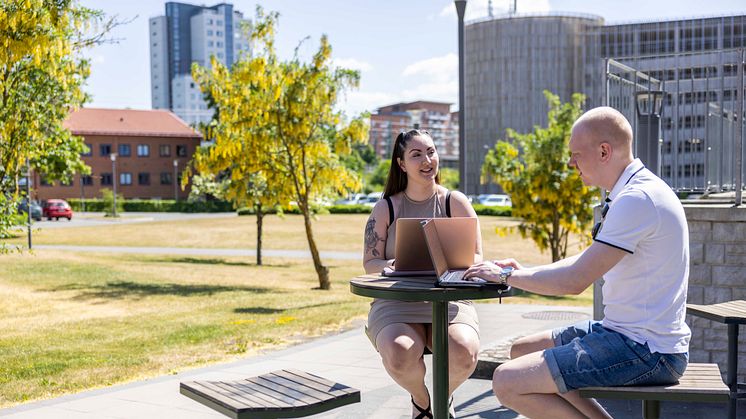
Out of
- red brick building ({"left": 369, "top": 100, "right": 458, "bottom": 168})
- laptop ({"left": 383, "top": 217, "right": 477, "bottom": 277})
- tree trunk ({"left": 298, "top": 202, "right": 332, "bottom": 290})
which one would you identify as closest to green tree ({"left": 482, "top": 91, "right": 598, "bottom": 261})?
tree trunk ({"left": 298, "top": 202, "right": 332, "bottom": 290})

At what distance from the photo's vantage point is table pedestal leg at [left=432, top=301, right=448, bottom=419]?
12.8 ft

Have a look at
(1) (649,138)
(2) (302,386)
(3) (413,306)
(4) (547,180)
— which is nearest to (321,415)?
(3) (413,306)

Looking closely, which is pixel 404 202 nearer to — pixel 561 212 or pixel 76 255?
pixel 561 212

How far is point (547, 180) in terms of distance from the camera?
18422mm

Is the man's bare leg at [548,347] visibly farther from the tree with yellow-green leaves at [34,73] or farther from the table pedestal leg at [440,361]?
the tree with yellow-green leaves at [34,73]

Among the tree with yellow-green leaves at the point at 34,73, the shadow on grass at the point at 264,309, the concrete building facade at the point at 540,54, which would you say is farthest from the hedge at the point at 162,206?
the shadow on grass at the point at 264,309

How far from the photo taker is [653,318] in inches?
121

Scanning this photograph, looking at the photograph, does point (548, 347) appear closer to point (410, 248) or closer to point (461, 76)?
point (410, 248)

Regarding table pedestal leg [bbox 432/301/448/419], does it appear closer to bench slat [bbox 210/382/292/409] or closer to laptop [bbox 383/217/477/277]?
laptop [bbox 383/217/477/277]

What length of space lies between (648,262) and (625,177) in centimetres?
36

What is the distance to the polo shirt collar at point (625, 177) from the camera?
316 centimetres

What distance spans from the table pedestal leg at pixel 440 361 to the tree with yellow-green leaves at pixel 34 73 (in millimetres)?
Result: 7371

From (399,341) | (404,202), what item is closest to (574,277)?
(399,341)

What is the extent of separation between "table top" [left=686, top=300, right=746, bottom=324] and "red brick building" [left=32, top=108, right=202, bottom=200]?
76.1m
